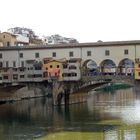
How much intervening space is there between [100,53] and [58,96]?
269 inches

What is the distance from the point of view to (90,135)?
31938 millimetres

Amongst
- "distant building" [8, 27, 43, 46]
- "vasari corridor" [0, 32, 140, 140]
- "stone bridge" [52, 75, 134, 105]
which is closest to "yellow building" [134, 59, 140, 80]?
"vasari corridor" [0, 32, 140, 140]

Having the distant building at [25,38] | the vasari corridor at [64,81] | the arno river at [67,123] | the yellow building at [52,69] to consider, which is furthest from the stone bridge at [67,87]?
the distant building at [25,38]

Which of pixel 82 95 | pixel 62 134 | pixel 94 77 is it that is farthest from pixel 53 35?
pixel 62 134

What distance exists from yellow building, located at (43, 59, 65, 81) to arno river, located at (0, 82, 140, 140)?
11.4ft

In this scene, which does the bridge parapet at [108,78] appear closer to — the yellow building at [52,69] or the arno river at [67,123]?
the yellow building at [52,69]

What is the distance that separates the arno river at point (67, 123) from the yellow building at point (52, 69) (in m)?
3.48

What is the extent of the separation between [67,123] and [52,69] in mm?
16443

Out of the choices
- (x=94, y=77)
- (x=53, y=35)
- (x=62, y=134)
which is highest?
(x=53, y=35)

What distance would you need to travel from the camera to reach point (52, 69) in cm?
5422

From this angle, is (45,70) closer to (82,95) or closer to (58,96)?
(58,96)

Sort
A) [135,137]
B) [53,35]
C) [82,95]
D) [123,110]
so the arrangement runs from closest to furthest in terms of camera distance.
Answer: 1. [135,137]
2. [123,110]
3. [82,95]
4. [53,35]

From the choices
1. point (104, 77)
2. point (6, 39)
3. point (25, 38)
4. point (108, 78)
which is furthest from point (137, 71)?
point (25, 38)

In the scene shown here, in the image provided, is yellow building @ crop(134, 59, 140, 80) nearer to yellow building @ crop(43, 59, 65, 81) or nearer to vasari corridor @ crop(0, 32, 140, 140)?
vasari corridor @ crop(0, 32, 140, 140)
